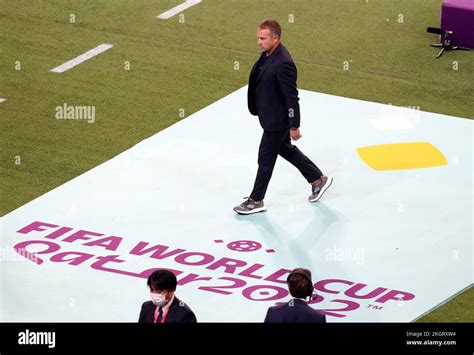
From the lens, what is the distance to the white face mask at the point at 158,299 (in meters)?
9.75

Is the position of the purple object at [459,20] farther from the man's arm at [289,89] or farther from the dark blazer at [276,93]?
the man's arm at [289,89]

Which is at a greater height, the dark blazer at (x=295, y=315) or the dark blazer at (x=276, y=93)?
the dark blazer at (x=276, y=93)

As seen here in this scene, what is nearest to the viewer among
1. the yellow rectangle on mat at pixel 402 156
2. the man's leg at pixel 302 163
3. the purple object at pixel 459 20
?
→ the man's leg at pixel 302 163

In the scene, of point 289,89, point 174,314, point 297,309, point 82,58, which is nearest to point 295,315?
point 297,309

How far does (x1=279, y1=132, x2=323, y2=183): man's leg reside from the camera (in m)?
14.4

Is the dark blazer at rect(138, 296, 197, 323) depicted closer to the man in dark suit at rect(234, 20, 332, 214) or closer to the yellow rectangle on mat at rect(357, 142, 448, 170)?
the man in dark suit at rect(234, 20, 332, 214)

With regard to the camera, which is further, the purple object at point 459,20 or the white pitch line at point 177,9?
the white pitch line at point 177,9

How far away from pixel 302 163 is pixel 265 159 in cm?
51

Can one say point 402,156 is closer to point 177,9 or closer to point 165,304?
point 177,9

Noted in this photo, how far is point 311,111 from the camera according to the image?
17062mm

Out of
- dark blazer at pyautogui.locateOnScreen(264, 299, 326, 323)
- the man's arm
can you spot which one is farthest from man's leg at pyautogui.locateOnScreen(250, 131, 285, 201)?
dark blazer at pyautogui.locateOnScreen(264, 299, 326, 323)

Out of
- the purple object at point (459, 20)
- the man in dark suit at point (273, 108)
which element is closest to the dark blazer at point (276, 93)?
the man in dark suit at point (273, 108)
